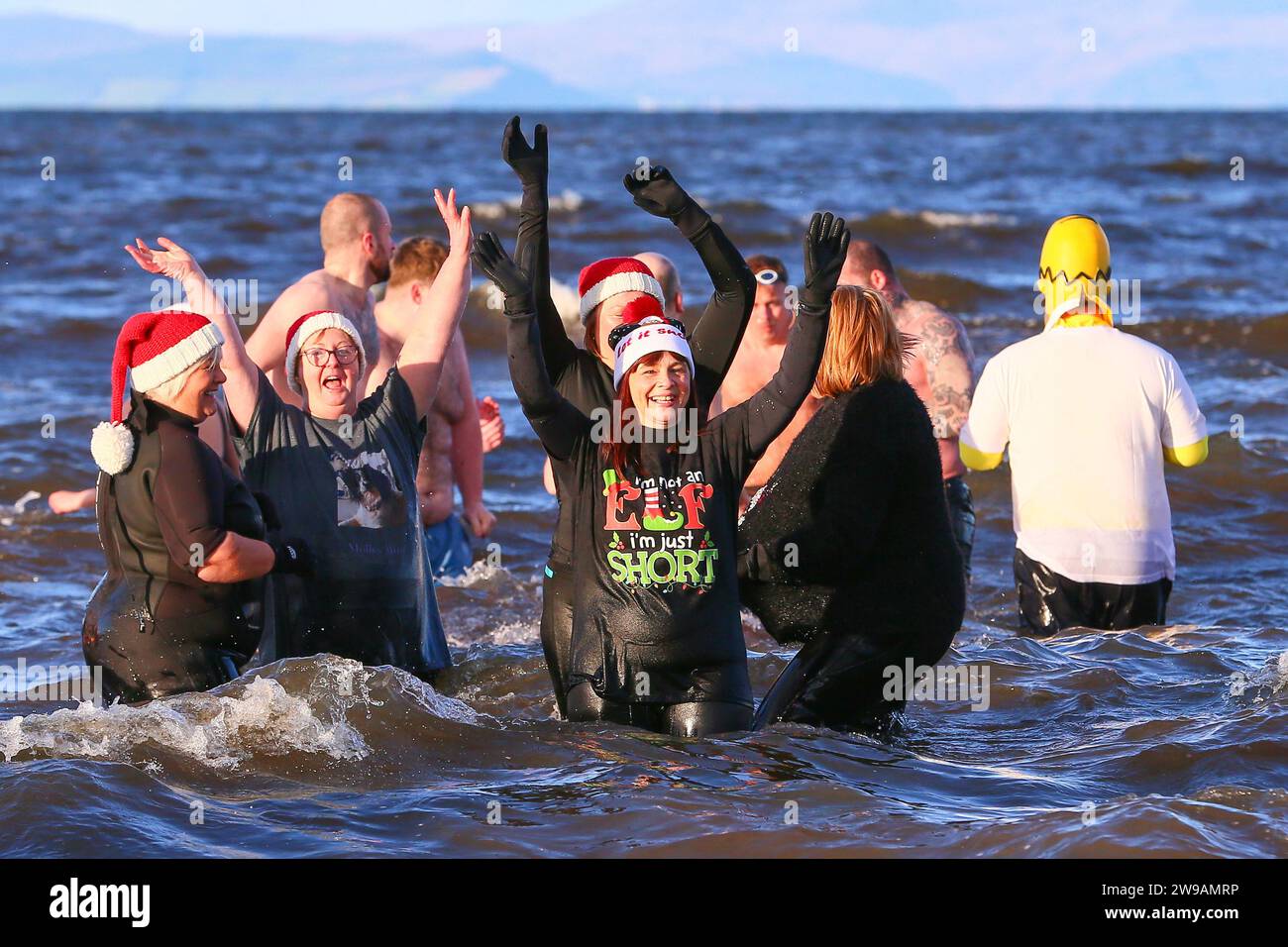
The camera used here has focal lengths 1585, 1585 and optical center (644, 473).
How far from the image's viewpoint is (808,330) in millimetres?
4617

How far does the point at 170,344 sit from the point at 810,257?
1983 millimetres

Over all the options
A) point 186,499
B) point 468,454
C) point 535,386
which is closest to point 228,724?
point 186,499

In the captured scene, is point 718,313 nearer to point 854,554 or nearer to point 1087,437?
point 854,554

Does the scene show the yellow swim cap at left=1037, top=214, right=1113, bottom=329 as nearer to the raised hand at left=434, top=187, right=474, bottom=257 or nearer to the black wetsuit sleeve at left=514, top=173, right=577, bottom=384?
the black wetsuit sleeve at left=514, top=173, right=577, bottom=384

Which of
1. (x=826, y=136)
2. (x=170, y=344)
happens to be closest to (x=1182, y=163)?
(x=826, y=136)

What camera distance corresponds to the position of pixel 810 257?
4590mm

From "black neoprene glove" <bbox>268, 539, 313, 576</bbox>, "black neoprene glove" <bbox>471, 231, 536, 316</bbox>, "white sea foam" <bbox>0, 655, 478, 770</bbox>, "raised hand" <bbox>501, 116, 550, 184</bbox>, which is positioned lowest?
"white sea foam" <bbox>0, 655, 478, 770</bbox>

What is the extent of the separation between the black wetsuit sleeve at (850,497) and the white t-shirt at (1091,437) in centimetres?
160

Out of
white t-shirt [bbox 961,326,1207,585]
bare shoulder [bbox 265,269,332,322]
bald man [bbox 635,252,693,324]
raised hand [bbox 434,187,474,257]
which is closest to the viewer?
raised hand [bbox 434,187,474,257]

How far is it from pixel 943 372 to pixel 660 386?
3261 millimetres

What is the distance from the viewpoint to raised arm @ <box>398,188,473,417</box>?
18.5 feet

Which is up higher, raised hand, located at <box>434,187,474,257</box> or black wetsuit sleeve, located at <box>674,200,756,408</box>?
raised hand, located at <box>434,187,474,257</box>

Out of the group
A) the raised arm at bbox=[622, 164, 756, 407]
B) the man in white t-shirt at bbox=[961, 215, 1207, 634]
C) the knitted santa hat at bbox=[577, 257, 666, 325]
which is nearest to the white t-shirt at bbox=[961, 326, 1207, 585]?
the man in white t-shirt at bbox=[961, 215, 1207, 634]
